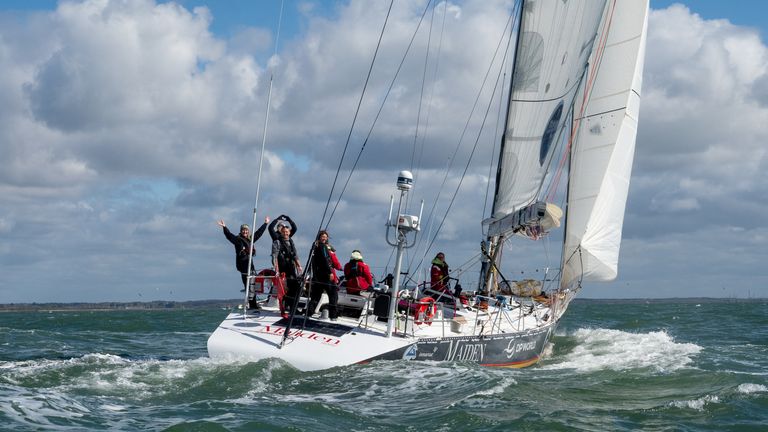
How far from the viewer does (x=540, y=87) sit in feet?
58.0

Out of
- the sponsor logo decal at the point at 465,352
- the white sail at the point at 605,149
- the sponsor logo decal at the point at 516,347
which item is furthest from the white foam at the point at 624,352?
the sponsor logo decal at the point at 465,352

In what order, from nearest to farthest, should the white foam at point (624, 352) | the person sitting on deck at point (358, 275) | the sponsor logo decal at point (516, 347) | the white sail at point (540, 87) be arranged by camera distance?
1. the person sitting on deck at point (358, 275)
2. the sponsor logo decal at point (516, 347)
3. the white foam at point (624, 352)
4. the white sail at point (540, 87)

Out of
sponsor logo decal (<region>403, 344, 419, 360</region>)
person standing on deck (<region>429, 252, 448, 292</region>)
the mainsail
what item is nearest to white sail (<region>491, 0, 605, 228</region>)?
the mainsail

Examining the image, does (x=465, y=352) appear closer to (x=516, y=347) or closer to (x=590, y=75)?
(x=516, y=347)

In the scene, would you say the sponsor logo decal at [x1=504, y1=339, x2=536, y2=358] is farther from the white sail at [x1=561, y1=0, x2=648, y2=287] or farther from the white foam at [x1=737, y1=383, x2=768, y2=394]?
the white sail at [x1=561, y1=0, x2=648, y2=287]

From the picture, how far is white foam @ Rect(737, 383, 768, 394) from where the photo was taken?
11.9m

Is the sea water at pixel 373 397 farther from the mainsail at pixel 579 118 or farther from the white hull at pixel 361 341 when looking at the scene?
the mainsail at pixel 579 118

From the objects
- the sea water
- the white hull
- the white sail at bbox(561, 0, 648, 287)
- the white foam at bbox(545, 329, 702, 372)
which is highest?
the white sail at bbox(561, 0, 648, 287)

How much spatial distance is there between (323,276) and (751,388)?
635 cm

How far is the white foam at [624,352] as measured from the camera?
15.7 metres

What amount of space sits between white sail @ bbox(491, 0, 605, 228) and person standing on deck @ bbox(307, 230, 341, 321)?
5515 mm

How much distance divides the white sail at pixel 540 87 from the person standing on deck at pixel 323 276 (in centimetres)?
552

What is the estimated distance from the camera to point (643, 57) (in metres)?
20.8

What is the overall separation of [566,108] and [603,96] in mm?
3173
